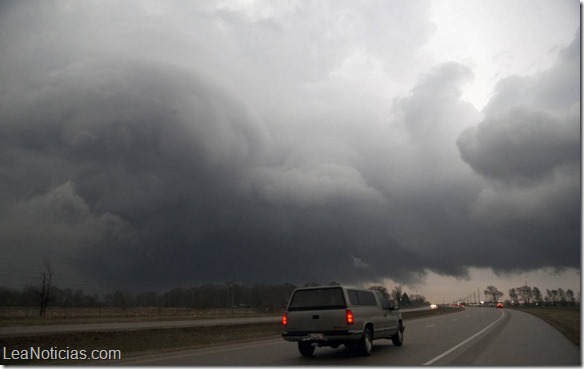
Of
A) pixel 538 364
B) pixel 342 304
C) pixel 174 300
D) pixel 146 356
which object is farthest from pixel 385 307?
pixel 174 300

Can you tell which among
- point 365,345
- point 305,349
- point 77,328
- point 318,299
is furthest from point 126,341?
point 365,345

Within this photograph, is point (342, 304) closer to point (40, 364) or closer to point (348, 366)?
point (348, 366)

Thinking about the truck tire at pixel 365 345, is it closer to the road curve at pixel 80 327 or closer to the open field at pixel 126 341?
the open field at pixel 126 341

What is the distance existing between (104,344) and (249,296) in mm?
111828

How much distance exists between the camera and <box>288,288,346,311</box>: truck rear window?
55.1ft

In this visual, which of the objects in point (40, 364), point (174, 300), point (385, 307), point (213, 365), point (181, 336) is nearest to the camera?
point (213, 365)

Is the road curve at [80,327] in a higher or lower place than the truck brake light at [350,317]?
lower

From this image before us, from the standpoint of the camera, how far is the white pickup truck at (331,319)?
16219 millimetres

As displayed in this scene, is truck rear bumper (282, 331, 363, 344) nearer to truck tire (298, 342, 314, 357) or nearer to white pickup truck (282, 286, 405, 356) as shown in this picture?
white pickup truck (282, 286, 405, 356)

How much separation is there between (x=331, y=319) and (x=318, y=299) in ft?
3.32

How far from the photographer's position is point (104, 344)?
2247 centimetres

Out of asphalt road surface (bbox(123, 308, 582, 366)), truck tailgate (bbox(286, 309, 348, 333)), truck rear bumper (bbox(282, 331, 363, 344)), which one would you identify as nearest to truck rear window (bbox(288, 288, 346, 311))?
truck tailgate (bbox(286, 309, 348, 333))

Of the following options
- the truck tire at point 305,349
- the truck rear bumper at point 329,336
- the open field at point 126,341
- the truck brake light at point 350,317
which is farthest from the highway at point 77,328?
the truck brake light at point 350,317

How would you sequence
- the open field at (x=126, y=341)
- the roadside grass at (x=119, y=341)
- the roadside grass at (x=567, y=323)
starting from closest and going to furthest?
the roadside grass at (x=119, y=341)
the open field at (x=126, y=341)
the roadside grass at (x=567, y=323)
